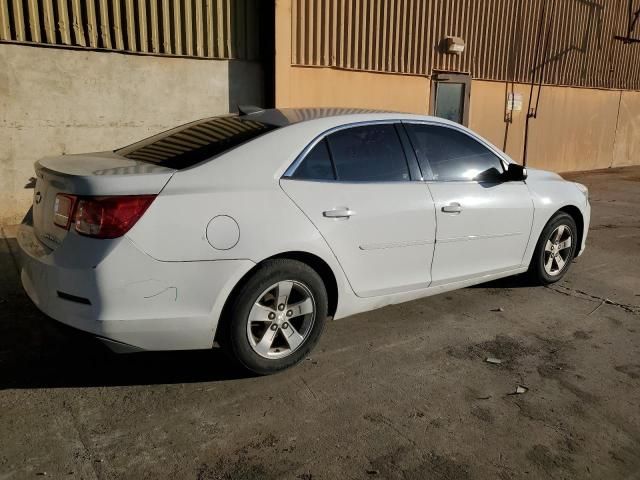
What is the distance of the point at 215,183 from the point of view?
301 cm

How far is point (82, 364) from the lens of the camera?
135 inches

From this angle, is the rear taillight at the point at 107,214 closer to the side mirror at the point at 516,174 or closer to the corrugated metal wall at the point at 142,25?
the side mirror at the point at 516,174

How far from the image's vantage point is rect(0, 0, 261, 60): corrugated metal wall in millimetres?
6578

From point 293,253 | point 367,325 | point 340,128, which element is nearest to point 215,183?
point 293,253

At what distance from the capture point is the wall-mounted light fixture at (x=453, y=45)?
10.7m

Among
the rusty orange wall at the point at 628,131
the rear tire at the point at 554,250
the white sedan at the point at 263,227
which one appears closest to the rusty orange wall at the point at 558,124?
the rusty orange wall at the point at 628,131

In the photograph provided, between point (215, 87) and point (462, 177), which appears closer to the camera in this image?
point (462, 177)

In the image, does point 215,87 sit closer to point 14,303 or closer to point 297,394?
point 14,303

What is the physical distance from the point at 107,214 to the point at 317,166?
4.19 feet

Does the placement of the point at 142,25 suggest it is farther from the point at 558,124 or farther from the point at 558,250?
the point at 558,124

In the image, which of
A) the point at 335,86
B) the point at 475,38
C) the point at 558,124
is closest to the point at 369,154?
the point at 335,86

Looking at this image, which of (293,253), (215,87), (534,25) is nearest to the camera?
(293,253)

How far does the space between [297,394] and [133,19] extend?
5893 mm

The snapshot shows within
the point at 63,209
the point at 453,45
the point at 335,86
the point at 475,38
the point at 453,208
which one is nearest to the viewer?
the point at 63,209
